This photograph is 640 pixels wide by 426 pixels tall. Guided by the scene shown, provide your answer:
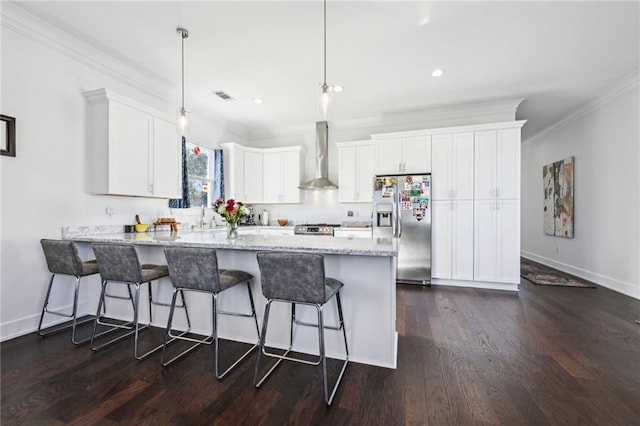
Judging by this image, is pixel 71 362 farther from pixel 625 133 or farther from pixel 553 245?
pixel 553 245

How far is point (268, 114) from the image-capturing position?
5.02m

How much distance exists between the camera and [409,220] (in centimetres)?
443

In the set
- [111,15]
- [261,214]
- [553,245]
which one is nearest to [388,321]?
[111,15]

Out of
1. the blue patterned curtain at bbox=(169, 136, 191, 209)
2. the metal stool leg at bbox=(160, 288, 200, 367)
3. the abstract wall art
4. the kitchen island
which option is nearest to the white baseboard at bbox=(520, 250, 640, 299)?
the abstract wall art

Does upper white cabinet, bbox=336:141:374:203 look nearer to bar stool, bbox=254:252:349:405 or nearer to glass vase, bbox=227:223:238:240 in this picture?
glass vase, bbox=227:223:238:240

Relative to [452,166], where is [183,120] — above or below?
above

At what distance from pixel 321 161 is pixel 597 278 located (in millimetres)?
4605

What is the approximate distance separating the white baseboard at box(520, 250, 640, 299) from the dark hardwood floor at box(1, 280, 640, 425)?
1316 mm

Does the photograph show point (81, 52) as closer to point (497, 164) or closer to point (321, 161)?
point (321, 161)

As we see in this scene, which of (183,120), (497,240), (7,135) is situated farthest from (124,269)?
(497,240)

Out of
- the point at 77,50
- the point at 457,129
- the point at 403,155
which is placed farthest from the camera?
the point at 403,155

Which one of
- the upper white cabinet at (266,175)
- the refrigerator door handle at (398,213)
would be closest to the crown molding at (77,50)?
the upper white cabinet at (266,175)

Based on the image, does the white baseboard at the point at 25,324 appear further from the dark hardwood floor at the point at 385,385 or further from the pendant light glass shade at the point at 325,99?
the pendant light glass shade at the point at 325,99

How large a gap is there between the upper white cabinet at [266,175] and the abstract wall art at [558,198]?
475 cm
